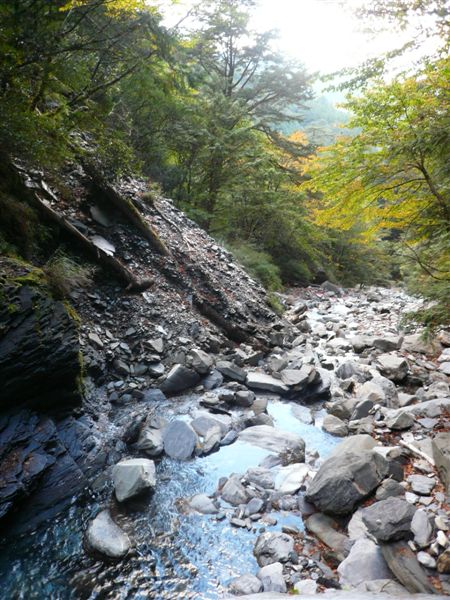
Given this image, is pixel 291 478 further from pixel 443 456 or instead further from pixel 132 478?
pixel 132 478

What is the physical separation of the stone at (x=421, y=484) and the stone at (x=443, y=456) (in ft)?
0.40

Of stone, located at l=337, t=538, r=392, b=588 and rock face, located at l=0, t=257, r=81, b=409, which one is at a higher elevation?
rock face, located at l=0, t=257, r=81, b=409

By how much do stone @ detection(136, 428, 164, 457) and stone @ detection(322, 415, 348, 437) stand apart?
2498 mm

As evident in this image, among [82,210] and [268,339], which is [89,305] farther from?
[268,339]

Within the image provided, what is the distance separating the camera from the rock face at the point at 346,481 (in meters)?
3.56

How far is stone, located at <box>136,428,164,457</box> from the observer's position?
4598mm

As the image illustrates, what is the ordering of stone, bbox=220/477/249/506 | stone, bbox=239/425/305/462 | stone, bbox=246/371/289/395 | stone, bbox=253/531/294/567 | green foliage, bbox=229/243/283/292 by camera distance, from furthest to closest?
green foliage, bbox=229/243/283/292, stone, bbox=246/371/289/395, stone, bbox=239/425/305/462, stone, bbox=220/477/249/506, stone, bbox=253/531/294/567

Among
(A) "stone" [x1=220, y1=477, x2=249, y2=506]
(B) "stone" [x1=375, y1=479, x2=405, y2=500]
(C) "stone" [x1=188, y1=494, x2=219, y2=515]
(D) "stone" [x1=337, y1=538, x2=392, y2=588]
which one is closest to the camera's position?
(D) "stone" [x1=337, y1=538, x2=392, y2=588]

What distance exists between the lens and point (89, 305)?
21.3ft

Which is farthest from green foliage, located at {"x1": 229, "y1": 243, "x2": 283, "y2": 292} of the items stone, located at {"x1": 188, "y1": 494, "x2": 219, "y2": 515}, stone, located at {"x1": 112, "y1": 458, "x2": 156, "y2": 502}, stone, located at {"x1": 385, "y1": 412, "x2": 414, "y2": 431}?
stone, located at {"x1": 188, "y1": 494, "x2": 219, "y2": 515}

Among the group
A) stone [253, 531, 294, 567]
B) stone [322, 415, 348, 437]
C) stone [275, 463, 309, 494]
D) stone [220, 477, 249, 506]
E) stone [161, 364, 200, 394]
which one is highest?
stone [161, 364, 200, 394]

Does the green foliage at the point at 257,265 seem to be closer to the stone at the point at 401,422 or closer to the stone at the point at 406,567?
the stone at the point at 401,422

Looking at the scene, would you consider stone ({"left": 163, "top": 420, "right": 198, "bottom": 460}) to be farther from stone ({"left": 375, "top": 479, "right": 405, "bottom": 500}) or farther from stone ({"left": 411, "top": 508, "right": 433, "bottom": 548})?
stone ({"left": 411, "top": 508, "right": 433, "bottom": 548})

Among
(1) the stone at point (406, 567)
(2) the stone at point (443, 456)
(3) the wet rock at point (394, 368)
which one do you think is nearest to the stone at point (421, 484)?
(2) the stone at point (443, 456)
